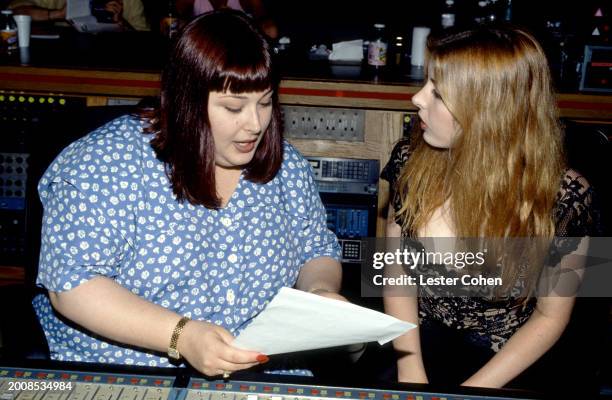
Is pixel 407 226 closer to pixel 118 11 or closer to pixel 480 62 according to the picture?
pixel 480 62

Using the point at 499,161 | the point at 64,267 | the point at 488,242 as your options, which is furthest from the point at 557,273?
the point at 64,267

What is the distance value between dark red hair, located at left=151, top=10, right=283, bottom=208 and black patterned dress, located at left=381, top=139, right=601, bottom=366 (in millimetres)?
609

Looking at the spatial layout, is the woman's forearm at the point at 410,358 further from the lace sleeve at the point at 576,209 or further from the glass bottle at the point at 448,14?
the glass bottle at the point at 448,14

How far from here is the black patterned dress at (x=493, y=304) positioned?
4.99 ft

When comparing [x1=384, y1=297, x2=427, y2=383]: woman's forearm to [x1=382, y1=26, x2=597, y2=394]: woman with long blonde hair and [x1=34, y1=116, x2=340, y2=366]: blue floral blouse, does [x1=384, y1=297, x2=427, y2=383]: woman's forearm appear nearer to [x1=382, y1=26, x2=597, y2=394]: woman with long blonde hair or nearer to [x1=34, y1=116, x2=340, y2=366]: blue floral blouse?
[x1=382, y1=26, x2=597, y2=394]: woman with long blonde hair

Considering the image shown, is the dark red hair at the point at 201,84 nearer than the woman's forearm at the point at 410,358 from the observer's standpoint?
Yes

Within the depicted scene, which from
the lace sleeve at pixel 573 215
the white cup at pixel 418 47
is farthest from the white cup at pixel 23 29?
the lace sleeve at pixel 573 215

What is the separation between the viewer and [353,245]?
2918mm

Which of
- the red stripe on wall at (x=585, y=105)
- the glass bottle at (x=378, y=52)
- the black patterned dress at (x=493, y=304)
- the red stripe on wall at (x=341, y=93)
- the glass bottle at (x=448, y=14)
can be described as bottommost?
the black patterned dress at (x=493, y=304)

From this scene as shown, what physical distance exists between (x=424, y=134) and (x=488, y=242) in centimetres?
31

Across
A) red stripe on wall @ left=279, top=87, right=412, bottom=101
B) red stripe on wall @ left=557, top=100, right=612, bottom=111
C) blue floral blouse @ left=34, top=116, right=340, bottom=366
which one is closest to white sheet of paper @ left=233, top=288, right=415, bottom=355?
blue floral blouse @ left=34, top=116, right=340, bottom=366

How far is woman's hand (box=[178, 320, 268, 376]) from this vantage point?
104 cm

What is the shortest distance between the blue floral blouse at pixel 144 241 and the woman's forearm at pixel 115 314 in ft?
0.09

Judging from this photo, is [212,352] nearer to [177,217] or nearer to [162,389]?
[162,389]
